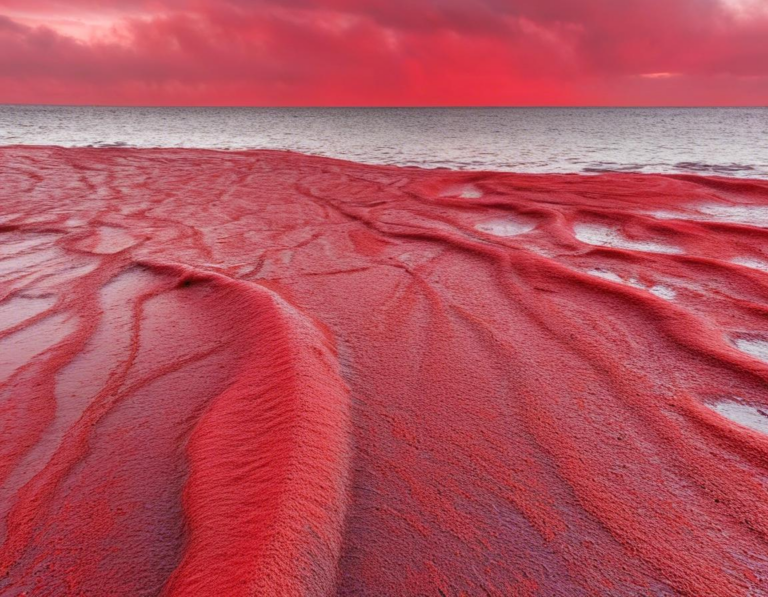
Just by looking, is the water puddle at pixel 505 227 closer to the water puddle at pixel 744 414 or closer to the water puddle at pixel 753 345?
the water puddle at pixel 753 345

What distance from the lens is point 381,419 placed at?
2104 millimetres

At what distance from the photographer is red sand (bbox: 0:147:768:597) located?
1.40m

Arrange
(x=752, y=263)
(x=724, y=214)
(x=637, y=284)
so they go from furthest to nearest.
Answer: (x=724, y=214), (x=752, y=263), (x=637, y=284)

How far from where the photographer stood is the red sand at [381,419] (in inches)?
55.3

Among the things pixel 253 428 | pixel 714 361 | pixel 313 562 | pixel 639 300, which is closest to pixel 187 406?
pixel 253 428

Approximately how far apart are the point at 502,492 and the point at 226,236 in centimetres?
446

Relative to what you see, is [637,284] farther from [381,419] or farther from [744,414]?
[381,419]

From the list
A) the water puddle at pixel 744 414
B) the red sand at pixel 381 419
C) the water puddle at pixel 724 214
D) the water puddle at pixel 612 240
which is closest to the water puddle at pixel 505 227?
the water puddle at pixel 612 240

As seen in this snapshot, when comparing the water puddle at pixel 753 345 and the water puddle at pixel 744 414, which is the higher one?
the water puddle at pixel 753 345

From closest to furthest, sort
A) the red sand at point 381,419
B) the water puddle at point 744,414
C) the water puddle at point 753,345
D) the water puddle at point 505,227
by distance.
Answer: the red sand at point 381,419, the water puddle at point 744,414, the water puddle at point 753,345, the water puddle at point 505,227

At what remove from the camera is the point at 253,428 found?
6.23 feet

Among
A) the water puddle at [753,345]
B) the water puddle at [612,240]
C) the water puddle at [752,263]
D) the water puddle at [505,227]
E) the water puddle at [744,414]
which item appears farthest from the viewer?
the water puddle at [505,227]

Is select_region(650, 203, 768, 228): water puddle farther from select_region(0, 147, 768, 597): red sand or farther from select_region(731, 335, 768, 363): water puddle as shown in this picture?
select_region(731, 335, 768, 363): water puddle

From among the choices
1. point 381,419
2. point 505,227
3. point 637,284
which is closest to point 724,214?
point 505,227
